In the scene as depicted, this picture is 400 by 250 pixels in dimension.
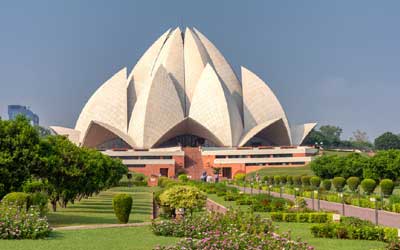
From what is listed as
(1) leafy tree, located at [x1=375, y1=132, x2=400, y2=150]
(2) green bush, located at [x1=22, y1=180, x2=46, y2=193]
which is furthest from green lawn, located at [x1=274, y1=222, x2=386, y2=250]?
(1) leafy tree, located at [x1=375, y1=132, x2=400, y2=150]

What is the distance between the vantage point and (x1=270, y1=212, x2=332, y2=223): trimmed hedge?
15.6 m

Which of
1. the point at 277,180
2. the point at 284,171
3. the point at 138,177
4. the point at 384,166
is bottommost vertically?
the point at 277,180

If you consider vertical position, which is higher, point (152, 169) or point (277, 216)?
point (152, 169)

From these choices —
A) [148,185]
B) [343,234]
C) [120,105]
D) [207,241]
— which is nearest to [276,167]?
[148,185]

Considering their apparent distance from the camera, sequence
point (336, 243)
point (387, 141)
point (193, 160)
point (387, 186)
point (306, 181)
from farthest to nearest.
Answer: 1. point (387, 141)
2. point (193, 160)
3. point (306, 181)
4. point (387, 186)
5. point (336, 243)

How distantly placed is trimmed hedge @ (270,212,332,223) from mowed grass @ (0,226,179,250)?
4.51 meters

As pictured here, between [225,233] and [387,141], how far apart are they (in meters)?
94.3

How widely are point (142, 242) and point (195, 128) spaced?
5331 cm

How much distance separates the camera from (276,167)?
57.3m

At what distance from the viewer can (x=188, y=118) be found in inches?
2448

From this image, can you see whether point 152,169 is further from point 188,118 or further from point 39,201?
point 39,201

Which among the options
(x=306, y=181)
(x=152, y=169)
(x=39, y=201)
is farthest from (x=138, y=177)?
(x=39, y=201)

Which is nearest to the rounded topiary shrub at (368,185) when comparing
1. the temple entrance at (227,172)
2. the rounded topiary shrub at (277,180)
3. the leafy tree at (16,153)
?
the rounded topiary shrub at (277,180)

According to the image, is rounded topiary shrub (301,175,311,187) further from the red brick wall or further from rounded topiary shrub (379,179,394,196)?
the red brick wall
